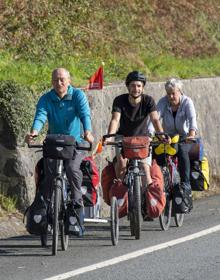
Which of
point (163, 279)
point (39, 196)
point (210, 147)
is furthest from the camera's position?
point (210, 147)

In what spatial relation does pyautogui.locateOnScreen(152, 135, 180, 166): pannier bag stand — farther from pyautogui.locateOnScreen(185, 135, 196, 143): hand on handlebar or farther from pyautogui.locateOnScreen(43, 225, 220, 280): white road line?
pyautogui.locateOnScreen(43, 225, 220, 280): white road line

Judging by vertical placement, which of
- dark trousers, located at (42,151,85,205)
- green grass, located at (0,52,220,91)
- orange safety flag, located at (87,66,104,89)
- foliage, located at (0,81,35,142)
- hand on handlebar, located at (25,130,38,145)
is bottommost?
dark trousers, located at (42,151,85,205)

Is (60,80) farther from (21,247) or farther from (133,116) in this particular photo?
(21,247)

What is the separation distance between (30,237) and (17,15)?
7791mm

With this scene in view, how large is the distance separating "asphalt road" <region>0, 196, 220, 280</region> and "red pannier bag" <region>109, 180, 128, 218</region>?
32 cm

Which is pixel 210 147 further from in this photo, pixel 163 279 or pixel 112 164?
pixel 163 279

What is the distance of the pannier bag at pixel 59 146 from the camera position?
10.8 m

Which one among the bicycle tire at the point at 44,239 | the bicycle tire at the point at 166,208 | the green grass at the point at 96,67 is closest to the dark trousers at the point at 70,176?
the bicycle tire at the point at 44,239

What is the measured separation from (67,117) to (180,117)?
92.1 inches

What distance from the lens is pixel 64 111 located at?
1116 centimetres

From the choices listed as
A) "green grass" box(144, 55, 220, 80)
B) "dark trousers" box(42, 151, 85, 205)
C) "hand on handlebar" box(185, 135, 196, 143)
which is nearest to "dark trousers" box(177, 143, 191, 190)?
"hand on handlebar" box(185, 135, 196, 143)

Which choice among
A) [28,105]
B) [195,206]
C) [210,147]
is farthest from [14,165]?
[210,147]

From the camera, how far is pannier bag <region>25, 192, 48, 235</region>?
10.7m

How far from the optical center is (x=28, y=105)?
43.1ft
